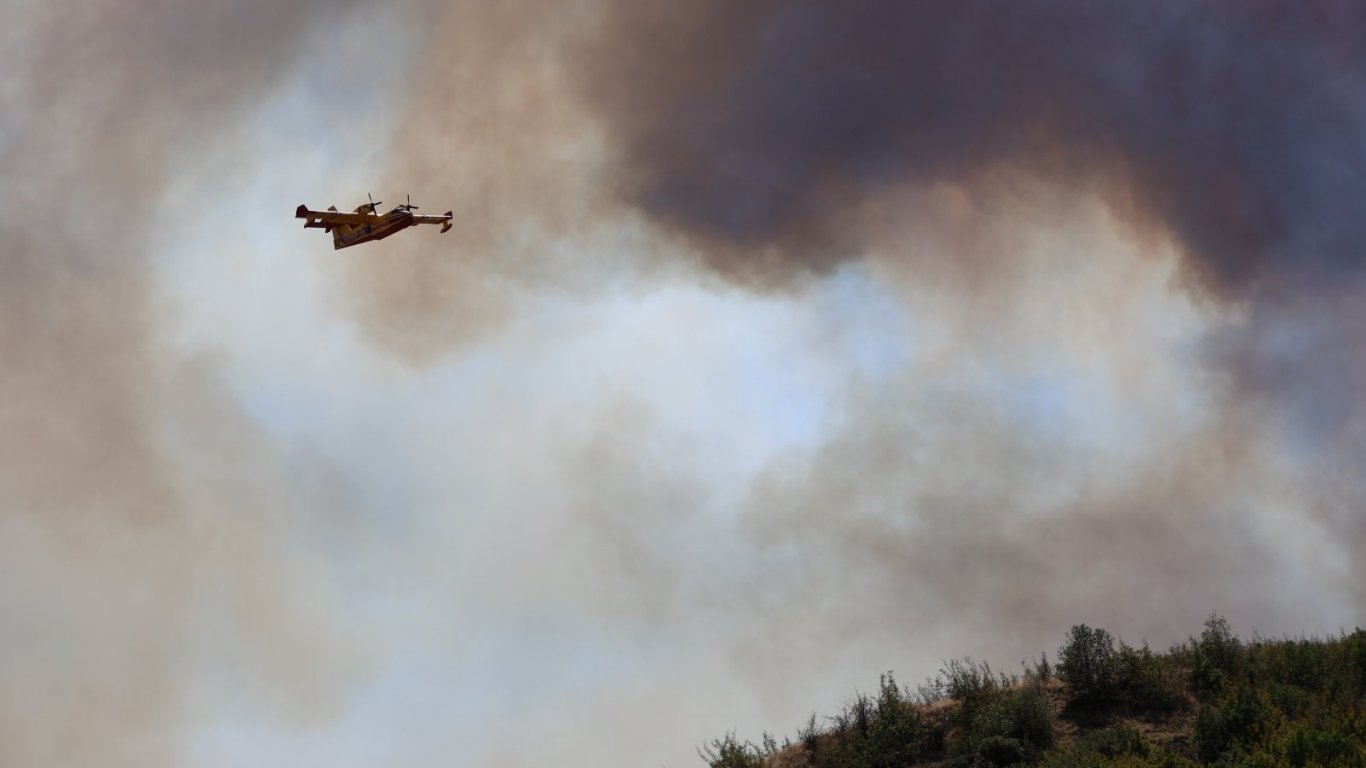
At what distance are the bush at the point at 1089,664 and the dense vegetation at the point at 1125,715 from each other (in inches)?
1.8

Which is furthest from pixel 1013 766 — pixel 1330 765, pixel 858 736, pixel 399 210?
pixel 399 210

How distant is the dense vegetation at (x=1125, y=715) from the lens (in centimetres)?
4262

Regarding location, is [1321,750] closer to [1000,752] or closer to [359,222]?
[1000,752]

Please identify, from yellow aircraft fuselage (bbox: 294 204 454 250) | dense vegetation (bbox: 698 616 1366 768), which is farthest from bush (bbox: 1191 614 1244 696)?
yellow aircraft fuselage (bbox: 294 204 454 250)

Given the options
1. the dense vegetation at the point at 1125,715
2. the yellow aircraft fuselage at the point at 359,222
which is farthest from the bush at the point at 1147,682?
the yellow aircraft fuselage at the point at 359,222

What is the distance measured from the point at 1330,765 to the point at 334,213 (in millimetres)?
81156

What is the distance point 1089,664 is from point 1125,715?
2935mm

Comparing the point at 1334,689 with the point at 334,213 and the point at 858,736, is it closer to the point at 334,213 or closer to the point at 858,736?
the point at 858,736

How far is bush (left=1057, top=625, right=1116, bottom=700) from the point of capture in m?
51.1

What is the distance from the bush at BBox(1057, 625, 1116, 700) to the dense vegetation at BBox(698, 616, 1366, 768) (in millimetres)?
46

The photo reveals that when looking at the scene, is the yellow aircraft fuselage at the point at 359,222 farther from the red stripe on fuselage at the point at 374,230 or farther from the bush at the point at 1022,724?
the bush at the point at 1022,724

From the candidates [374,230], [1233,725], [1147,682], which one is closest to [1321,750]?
[1233,725]

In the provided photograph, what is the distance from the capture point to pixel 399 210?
95750 millimetres

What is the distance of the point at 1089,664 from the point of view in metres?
51.6
